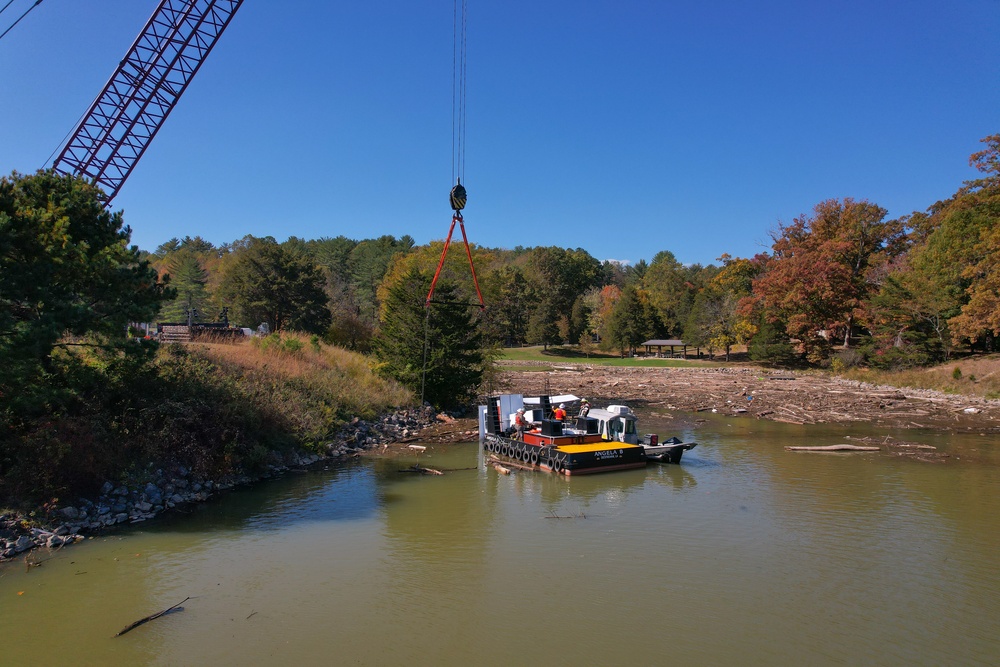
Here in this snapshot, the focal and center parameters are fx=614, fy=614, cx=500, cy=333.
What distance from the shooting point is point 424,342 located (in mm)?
32594

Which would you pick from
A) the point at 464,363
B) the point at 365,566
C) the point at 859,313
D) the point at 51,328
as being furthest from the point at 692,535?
the point at 859,313

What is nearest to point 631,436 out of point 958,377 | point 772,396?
point 772,396

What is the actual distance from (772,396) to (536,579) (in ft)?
111

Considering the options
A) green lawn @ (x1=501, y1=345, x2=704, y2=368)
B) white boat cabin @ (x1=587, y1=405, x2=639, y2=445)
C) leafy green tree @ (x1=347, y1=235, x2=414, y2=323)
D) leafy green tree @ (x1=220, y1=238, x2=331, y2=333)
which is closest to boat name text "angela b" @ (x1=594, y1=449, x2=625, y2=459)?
white boat cabin @ (x1=587, y1=405, x2=639, y2=445)

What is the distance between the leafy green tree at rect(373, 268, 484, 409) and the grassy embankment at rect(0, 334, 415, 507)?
4.00m

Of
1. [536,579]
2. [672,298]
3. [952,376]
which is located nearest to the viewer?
[536,579]

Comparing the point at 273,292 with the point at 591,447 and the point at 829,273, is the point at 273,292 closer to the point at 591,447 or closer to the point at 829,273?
the point at 591,447

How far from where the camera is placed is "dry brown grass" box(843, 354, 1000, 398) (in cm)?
3828

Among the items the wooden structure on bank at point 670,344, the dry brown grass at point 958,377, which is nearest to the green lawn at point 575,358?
the wooden structure on bank at point 670,344

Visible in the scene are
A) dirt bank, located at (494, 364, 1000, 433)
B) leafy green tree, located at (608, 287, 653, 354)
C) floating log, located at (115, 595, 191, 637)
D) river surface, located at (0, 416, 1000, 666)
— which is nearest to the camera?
river surface, located at (0, 416, 1000, 666)

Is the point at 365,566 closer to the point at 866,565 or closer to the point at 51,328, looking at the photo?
the point at 51,328

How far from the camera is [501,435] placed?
24.2m

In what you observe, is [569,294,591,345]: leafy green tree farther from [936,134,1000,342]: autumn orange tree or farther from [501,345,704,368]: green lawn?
[936,134,1000,342]: autumn orange tree

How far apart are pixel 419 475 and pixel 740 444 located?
46.6 ft
